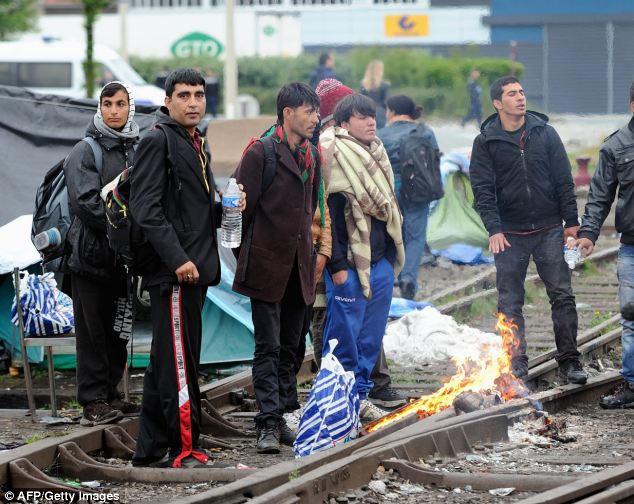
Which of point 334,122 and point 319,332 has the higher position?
point 334,122

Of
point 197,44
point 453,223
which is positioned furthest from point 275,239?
point 197,44

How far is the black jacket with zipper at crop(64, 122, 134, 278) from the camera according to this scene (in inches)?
315

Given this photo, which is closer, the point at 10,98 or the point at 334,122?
the point at 334,122

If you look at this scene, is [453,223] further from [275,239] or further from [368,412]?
[275,239]

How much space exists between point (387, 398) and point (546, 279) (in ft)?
4.86

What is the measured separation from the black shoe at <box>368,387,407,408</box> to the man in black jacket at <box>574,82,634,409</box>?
1408 mm

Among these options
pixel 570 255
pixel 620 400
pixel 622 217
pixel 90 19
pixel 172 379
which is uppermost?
pixel 90 19

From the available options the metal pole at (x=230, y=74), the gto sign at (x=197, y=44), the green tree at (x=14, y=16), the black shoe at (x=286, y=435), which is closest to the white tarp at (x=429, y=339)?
the black shoe at (x=286, y=435)

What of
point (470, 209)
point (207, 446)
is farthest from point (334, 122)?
point (470, 209)

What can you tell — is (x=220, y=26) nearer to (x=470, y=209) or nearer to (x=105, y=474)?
(x=470, y=209)

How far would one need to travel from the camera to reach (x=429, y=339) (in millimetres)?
11062

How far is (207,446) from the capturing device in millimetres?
7836

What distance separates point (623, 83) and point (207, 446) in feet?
173

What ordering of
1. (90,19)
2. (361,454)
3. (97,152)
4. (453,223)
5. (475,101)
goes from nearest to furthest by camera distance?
(361,454)
(97,152)
(453,223)
(90,19)
(475,101)
